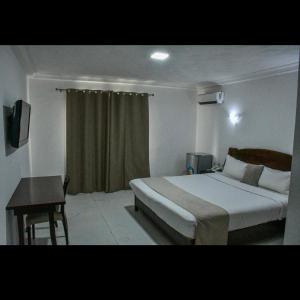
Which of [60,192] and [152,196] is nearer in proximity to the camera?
[60,192]

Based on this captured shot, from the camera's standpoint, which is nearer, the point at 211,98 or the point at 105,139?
the point at 105,139

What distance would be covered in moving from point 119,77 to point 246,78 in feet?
7.52

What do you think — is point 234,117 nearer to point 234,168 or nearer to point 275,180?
point 234,168

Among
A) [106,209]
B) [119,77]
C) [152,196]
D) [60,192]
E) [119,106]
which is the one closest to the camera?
[60,192]

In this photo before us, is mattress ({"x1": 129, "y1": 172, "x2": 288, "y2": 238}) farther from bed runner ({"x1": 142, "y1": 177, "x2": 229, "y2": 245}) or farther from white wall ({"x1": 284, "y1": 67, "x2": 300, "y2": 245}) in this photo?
white wall ({"x1": 284, "y1": 67, "x2": 300, "y2": 245})

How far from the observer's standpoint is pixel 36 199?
92.2 inches

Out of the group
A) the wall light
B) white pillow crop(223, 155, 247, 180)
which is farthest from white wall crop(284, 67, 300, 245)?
the wall light

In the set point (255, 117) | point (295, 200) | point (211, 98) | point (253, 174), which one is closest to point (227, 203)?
point (253, 174)

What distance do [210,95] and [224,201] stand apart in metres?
2.76

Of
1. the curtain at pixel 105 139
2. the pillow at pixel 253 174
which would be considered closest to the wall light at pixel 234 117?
the pillow at pixel 253 174

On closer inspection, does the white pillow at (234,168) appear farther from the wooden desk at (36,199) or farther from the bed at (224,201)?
the wooden desk at (36,199)

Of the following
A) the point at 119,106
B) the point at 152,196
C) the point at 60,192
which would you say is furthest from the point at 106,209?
the point at 119,106
